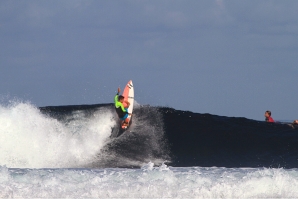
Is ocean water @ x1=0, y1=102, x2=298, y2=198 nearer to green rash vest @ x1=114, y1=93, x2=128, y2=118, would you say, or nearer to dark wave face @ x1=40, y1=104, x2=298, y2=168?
dark wave face @ x1=40, y1=104, x2=298, y2=168

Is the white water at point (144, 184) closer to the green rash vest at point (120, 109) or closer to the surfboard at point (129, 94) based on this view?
the green rash vest at point (120, 109)

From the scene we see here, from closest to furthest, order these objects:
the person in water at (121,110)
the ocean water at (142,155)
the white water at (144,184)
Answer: the white water at (144,184)
the ocean water at (142,155)
the person in water at (121,110)

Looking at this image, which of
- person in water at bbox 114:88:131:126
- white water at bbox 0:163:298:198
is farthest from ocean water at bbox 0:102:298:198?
person in water at bbox 114:88:131:126

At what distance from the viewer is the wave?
44.5 feet

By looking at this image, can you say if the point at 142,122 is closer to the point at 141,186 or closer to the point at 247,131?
the point at 247,131

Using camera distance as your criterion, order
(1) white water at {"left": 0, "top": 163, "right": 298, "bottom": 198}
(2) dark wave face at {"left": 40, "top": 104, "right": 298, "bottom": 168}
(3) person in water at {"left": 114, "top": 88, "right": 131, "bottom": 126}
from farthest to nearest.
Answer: (3) person in water at {"left": 114, "top": 88, "right": 131, "bottom": 126}, (2) dark wave face at {"left": 40, "top": 104, "right": 298, "bottom": 168}, (1) white water at {"left": 0, "top": 163, "right": 298, "bottom": 198}

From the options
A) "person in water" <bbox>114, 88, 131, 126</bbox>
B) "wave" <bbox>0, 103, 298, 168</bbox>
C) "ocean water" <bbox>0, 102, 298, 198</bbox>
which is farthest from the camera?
"person in water" <bbox>114, 88, 131, 126</bbox>

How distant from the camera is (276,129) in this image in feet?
56.2

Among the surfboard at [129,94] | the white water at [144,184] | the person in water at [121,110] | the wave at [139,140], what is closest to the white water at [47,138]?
the wave at [139,140]

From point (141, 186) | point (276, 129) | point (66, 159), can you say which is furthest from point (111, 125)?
point (141, 186)

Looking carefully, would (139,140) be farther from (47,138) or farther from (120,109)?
(47,138)

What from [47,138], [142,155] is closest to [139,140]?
[142,155]

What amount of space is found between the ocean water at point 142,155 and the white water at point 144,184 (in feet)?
0.06

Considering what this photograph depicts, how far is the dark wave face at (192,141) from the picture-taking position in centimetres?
1396
